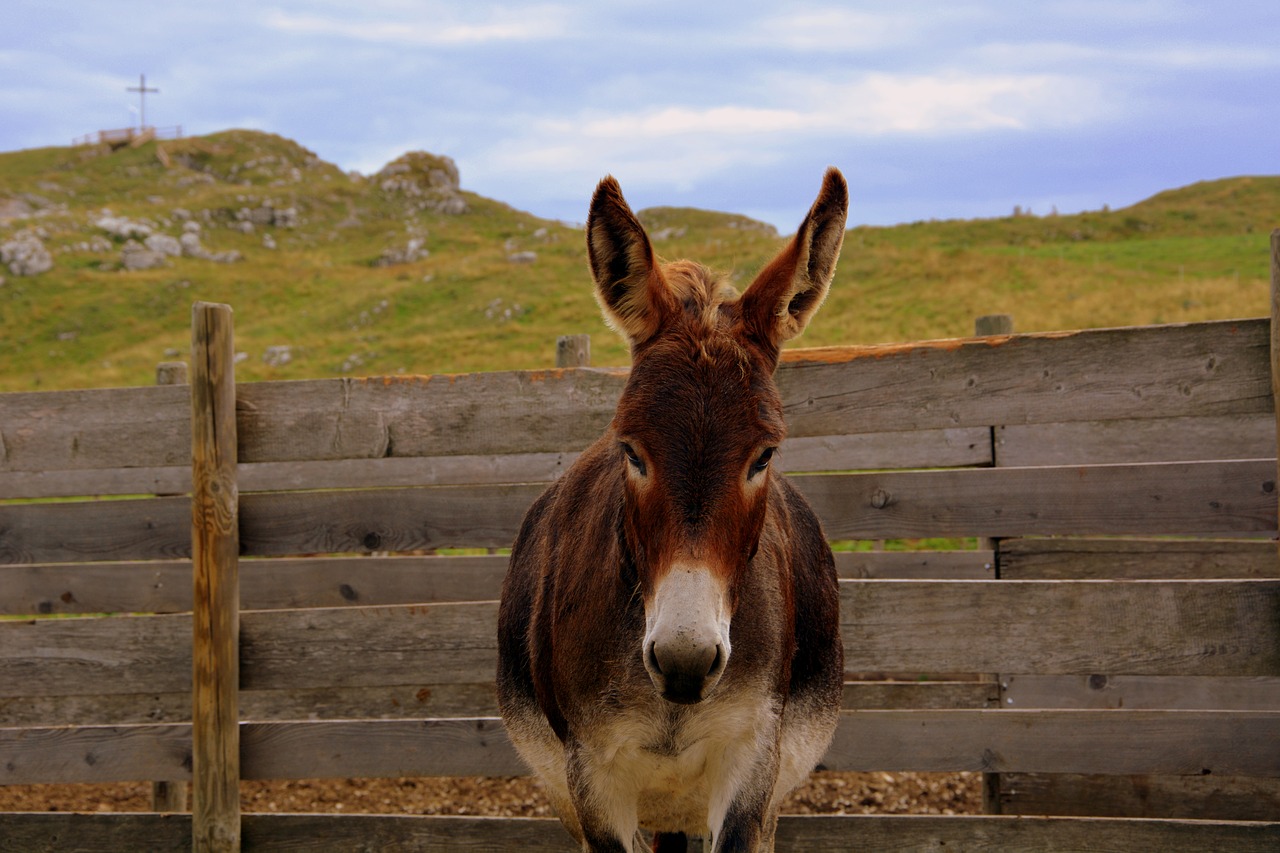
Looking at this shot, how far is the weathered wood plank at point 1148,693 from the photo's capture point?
6.38m

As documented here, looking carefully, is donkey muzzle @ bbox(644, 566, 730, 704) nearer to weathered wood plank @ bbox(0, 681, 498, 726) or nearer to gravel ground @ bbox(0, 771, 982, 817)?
weathered wood plank @ bbox(0, 681, 498, 726)

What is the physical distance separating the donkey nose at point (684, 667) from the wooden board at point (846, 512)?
8.53 ft

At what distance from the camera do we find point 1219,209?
1748 inches

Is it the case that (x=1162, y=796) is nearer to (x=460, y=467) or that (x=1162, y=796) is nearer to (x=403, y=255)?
(x=460, y=467)

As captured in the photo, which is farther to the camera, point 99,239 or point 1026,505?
point 99,239

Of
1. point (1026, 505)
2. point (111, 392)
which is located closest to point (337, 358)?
point (111, 392)

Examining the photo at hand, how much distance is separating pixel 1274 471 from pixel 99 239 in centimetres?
5237

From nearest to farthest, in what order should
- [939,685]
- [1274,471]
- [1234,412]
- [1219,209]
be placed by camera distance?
[1234,412] → [1274,471] → [939,685] → [1219,209]

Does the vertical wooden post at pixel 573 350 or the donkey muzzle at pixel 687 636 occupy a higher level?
the vertical wooden post at pixel 573 350

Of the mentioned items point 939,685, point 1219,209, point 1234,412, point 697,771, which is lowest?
point 939,685

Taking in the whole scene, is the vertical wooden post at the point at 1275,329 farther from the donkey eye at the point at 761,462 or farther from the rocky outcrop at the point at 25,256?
the rocky outcrop at the point at 25,256

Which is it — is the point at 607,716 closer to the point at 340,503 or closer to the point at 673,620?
the point at 673,620

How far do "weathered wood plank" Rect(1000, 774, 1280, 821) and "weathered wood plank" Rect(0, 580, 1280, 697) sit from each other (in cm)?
131

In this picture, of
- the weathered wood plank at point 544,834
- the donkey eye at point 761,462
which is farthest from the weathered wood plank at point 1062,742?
the donkey eye at point 761,462
